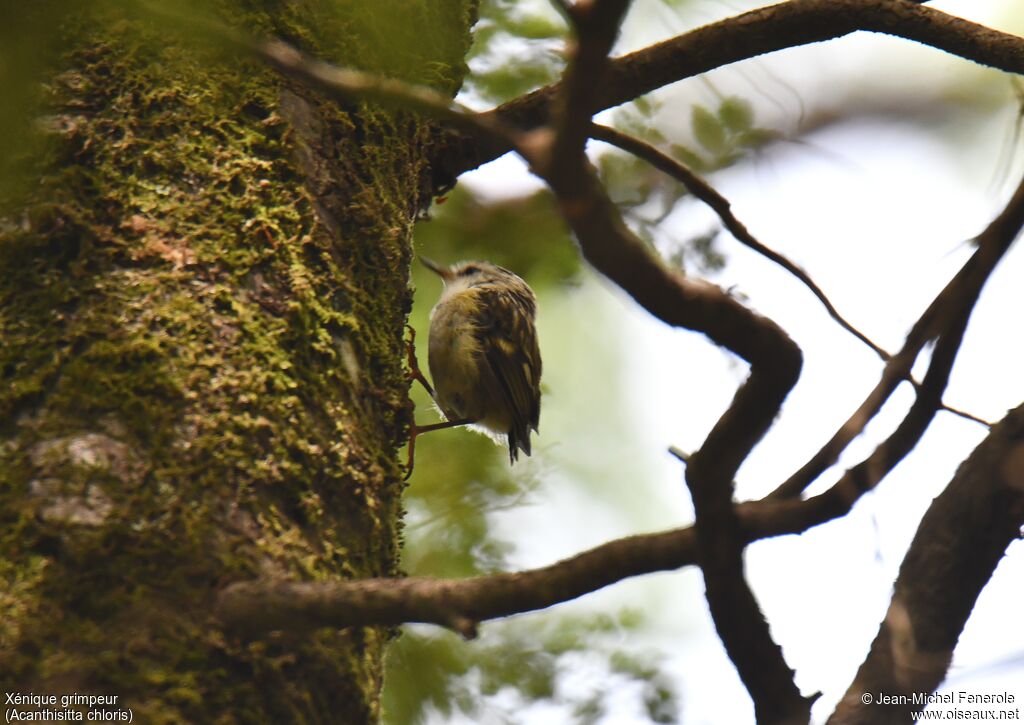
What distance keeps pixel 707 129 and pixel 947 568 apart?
312cm

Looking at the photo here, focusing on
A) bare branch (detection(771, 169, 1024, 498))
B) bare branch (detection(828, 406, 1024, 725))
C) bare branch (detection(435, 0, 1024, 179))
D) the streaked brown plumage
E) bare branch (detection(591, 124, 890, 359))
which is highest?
the streaked brown plumage

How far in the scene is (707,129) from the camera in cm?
507

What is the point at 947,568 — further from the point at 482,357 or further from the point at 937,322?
the point at 482,357

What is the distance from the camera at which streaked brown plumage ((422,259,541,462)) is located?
5.61 m

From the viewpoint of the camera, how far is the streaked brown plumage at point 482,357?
18.4 feet

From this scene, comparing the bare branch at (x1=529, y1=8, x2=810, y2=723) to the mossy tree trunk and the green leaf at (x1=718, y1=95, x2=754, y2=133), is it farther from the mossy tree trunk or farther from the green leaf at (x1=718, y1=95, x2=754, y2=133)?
the green leaf at (x1=718, y1=95, x2=754, y2=133)

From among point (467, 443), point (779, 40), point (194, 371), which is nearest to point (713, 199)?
point (194, 371)

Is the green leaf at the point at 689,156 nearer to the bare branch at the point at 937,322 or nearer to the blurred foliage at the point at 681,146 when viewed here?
the blurred foliage at the point at 681,146

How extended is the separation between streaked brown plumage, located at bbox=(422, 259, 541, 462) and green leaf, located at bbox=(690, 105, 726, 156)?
4.37 ft

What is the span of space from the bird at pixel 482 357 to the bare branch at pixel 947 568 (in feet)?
10.8

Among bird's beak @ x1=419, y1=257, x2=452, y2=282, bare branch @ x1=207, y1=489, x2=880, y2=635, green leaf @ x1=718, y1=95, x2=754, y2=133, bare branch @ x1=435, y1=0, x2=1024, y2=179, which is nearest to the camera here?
bare branch @ x1=207, y1=489, x2=880, y2=635

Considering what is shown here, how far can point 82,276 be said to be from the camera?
2709mm

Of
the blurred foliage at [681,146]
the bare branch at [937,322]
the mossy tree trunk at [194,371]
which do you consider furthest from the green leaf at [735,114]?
the bare branch at [937,322]

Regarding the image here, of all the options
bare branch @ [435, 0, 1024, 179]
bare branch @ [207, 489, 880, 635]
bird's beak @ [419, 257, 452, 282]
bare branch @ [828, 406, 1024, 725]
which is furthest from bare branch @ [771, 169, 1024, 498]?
bird's beak @ [419, 257, 452, 282]
